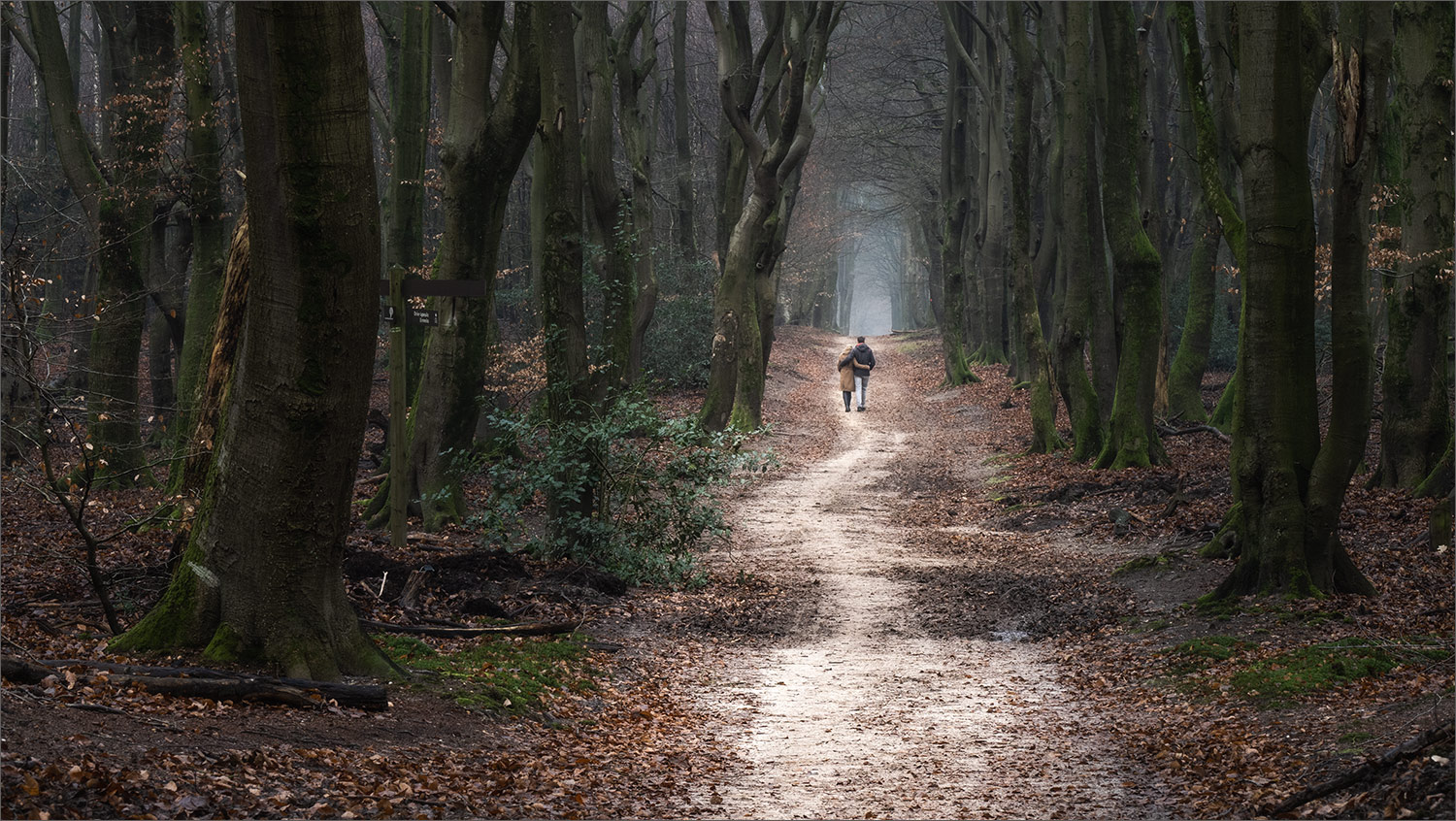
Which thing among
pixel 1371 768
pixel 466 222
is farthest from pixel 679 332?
pixel 1371 768

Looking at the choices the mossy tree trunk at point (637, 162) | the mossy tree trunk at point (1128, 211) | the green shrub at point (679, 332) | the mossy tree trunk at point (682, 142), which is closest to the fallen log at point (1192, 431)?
the mossy tree trunk at point (1128, 211)

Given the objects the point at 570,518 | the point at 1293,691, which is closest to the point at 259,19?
the point at 570,518

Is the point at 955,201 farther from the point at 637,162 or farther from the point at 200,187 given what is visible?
the point at 200,187

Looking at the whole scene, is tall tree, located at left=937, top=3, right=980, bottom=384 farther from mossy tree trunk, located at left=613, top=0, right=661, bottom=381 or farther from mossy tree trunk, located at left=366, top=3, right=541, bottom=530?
mossy tree trunk, located at left=366, top=3, right=541, bottom=530

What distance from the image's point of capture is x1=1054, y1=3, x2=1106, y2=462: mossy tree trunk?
19.0 meters

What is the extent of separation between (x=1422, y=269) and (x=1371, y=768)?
394 inches

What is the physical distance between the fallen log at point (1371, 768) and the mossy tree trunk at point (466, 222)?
29.8 ft

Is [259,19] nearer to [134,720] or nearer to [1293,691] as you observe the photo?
[134,720]

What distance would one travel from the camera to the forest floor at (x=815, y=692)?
529cm

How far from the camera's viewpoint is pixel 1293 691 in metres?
7.28

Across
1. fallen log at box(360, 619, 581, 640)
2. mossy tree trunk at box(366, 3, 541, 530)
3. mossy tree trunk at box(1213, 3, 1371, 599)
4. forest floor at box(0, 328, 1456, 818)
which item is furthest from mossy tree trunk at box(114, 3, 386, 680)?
mossy tree trunk at box(1213, 3, 1371, 599)

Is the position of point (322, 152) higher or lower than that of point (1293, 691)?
higher

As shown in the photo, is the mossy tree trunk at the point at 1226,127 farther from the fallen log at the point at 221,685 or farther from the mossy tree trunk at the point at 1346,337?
the fallen log at the point at 221,685

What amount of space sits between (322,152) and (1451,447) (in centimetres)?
1214
